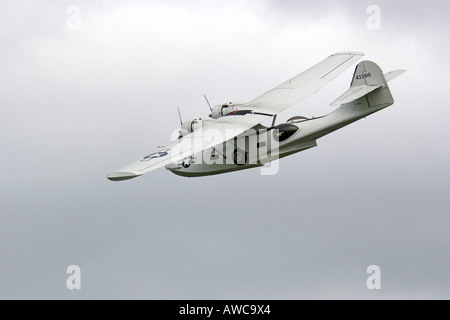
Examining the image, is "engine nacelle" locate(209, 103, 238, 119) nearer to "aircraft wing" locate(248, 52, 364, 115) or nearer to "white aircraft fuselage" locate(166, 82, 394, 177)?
"aircraft wing" locate(248, 52, 364, 115)

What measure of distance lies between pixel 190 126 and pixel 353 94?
8.33m

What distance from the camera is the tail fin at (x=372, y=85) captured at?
4500 centimetres

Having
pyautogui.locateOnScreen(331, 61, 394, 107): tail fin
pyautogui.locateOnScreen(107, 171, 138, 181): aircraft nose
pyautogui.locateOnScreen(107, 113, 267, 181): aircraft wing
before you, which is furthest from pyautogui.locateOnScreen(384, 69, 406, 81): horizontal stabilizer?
pyautogui.locateOnScreen(107, 171, 138, 181): aircraft nose

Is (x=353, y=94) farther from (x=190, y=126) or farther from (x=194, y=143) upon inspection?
(x=190, y=126)

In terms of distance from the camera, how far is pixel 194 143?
43.0 meters

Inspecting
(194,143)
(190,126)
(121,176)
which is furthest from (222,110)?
(121,176)

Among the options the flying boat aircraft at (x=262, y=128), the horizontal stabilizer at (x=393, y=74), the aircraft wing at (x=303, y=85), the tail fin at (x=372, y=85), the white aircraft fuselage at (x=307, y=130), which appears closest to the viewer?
the flying boat aircraft at (x=262, y=128)

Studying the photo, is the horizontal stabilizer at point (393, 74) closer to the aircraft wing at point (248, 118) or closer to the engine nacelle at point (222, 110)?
the aircraft wing at point (248, 118)

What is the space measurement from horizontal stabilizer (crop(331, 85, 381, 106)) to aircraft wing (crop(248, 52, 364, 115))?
380cm

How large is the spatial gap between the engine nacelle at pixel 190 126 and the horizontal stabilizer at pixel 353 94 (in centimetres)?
737

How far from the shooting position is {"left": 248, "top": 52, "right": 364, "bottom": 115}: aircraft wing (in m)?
47.8

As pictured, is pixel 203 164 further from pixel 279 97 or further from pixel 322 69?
pixel 322 69

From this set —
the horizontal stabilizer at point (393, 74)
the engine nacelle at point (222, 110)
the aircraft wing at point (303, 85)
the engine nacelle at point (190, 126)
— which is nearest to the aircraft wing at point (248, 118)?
the aircraft wing at point (303, 85)

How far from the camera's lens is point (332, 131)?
4619 centimetres
